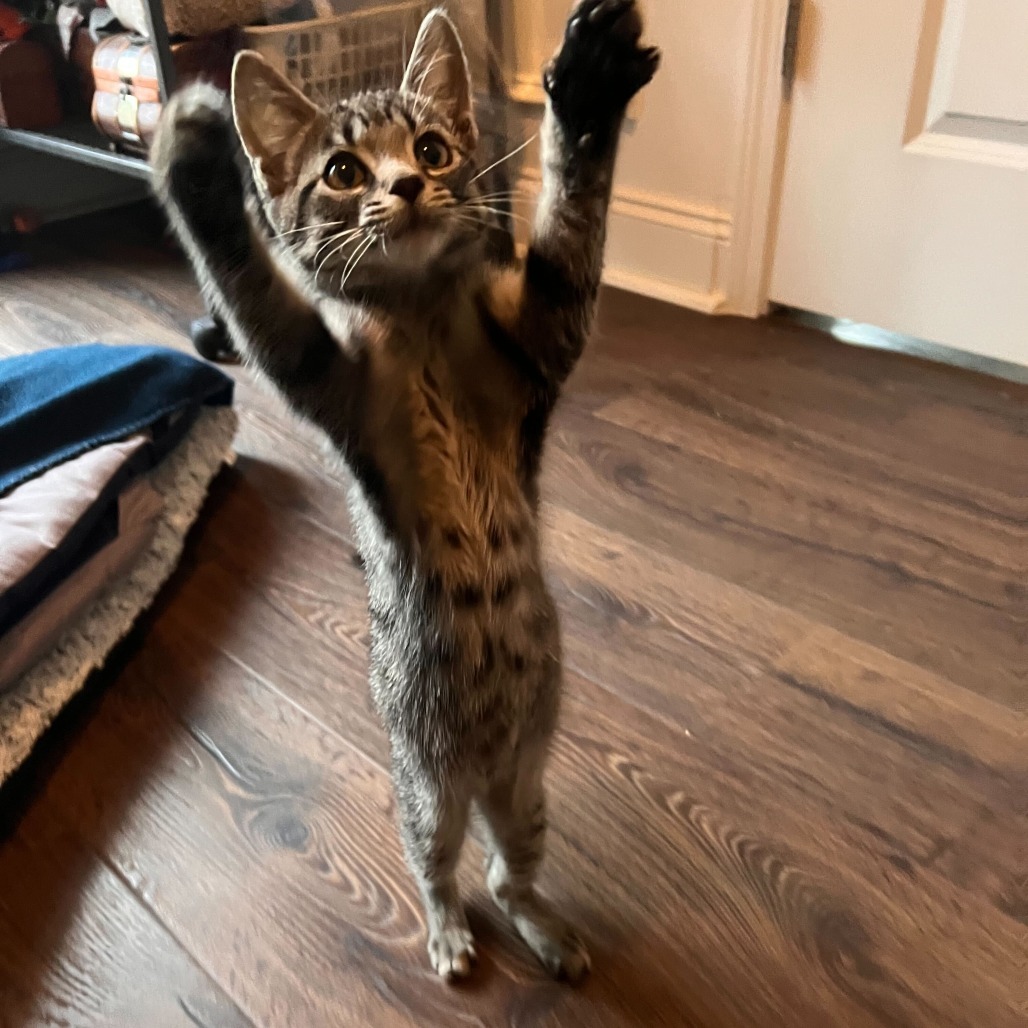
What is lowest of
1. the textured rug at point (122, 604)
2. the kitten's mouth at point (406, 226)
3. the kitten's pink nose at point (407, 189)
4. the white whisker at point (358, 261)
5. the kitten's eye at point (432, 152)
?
the textured rug at point (122, 604)

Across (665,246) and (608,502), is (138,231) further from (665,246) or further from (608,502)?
(608,502)

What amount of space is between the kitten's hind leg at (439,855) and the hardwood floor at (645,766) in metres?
0.03

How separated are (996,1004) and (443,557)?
63 cm

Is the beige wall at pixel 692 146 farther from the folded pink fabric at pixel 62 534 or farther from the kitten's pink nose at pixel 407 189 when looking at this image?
the kitten's pink nose at pixel 407 189

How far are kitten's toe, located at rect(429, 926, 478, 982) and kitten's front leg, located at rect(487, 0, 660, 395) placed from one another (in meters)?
0.52

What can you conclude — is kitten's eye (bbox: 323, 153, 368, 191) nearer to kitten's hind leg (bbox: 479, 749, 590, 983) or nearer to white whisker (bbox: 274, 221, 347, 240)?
white whisker (bbox: 274, 221, 347, 240)

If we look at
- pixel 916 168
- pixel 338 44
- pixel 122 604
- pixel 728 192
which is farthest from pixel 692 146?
pixel 122 604

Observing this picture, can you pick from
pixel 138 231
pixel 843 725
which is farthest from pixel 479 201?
pixel 138 231

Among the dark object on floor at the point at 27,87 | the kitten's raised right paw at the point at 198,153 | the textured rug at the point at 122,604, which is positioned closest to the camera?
the kitten's raised right paw at the point at 198,153

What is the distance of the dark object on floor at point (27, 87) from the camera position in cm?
208

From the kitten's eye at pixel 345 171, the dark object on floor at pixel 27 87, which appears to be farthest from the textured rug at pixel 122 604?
the dark object on floor at pixel 27 87

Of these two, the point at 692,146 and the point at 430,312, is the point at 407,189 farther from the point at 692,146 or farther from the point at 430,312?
the point at 692,146

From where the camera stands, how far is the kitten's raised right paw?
584 mm

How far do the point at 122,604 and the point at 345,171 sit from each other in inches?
32.3
